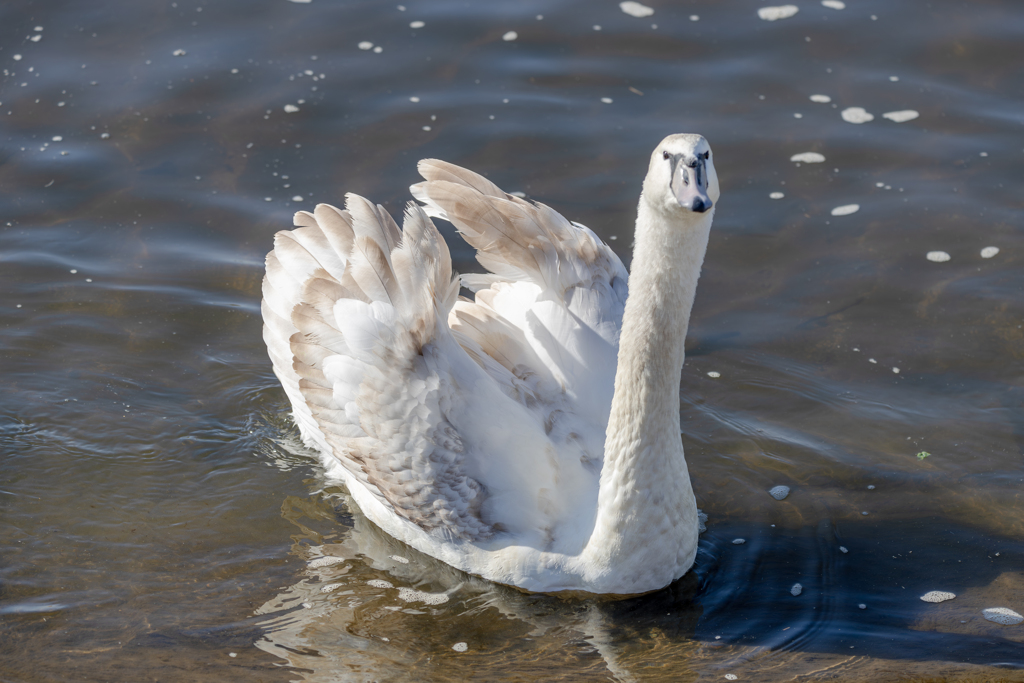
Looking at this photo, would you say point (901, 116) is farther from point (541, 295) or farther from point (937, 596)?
point (937, 596)

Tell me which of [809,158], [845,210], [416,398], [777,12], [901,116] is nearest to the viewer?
[416,398]

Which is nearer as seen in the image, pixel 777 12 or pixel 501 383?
pixel 501 383

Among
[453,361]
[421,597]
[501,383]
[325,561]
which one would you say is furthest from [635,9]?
[421,597]

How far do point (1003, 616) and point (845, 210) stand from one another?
408 centimetres

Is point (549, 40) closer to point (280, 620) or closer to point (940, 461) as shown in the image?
point (940, 461)

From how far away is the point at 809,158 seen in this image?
9.10 m

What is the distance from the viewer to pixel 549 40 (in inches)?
416

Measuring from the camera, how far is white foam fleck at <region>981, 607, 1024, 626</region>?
5.28 meters

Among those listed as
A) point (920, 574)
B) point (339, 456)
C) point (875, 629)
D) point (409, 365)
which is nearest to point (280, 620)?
point (339, 456)

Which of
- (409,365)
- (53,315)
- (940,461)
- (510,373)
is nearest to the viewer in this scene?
(409,365)

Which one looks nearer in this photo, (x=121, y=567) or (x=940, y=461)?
(x=121, y=567)

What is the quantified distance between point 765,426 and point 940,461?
3.43 ft

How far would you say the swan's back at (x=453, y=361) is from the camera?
17.1 ft

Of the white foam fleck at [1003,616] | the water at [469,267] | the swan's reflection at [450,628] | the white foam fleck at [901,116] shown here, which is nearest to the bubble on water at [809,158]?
the water at [469,267]
